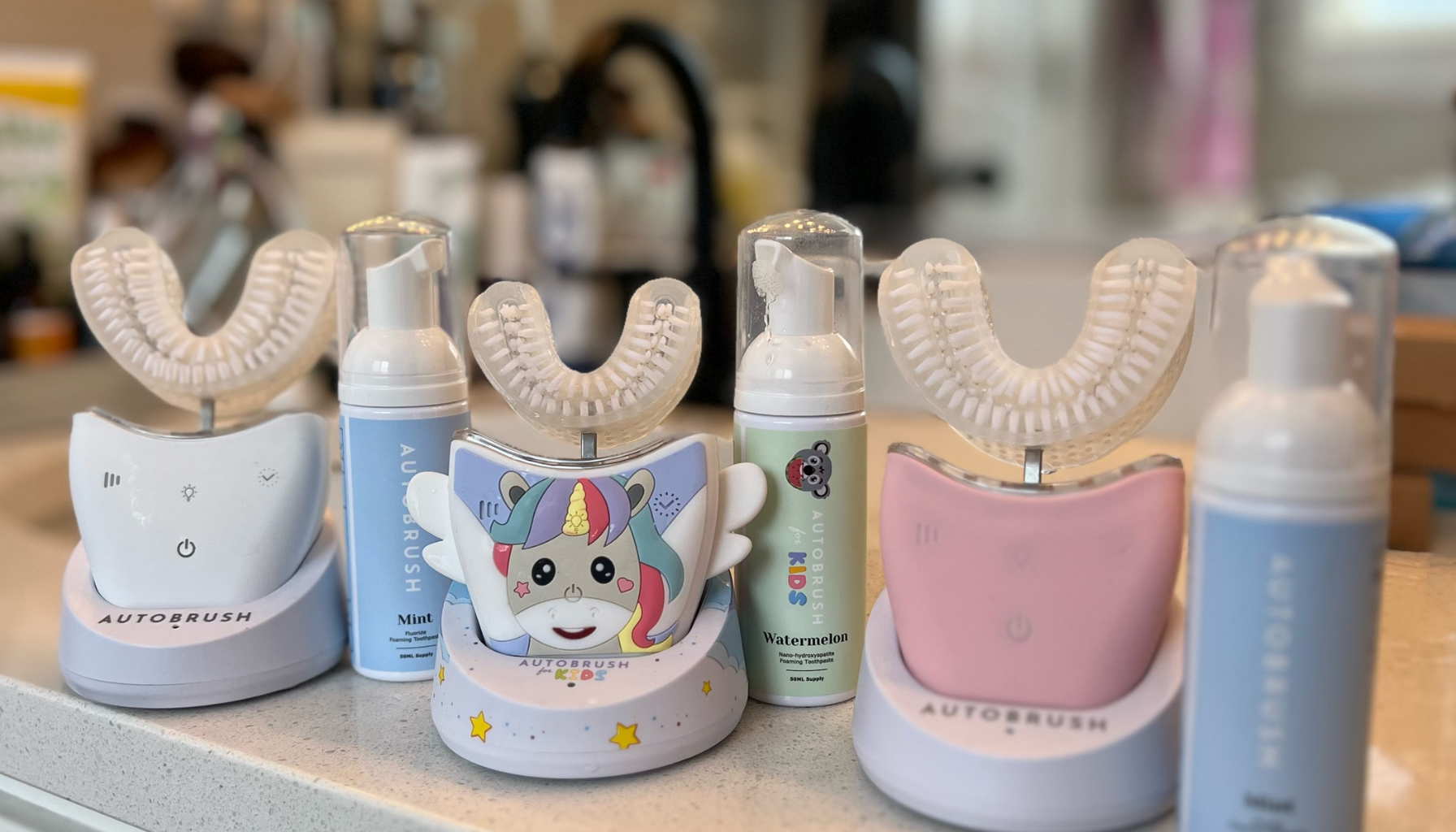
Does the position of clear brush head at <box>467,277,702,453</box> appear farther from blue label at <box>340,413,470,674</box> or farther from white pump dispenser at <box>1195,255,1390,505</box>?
white pump dispenser at <box>1195,255,1390,505</box>

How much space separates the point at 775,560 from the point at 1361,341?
0.24 m

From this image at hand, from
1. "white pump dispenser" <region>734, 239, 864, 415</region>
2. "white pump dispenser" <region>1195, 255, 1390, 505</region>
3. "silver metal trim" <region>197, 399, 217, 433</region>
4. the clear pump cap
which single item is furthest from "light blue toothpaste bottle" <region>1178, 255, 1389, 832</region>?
"silver metal trim" <region>197, 399, 217, 433</region>

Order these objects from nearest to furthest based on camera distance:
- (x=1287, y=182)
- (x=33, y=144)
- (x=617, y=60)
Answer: (x=33, y=144), (x=617, y=60), (x=1287, y=182)

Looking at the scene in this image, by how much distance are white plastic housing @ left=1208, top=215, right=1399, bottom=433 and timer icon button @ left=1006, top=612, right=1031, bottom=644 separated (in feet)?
0.36

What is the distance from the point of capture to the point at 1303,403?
359mm

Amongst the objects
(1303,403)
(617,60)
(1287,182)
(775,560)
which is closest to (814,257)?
(775,560)

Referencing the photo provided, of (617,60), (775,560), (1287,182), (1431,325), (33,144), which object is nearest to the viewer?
(775,560)

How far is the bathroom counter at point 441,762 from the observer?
0.43 m

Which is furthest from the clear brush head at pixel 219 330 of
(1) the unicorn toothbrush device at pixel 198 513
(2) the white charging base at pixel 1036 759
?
(2) the white charging base at pixel 1036 759

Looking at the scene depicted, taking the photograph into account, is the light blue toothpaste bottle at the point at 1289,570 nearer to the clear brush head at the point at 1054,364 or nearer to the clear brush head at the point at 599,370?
the clear brush head at the point at 1054,364

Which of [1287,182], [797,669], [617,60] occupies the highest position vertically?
[617,60]

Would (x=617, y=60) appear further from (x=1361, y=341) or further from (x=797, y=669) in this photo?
(x=1361, y=341)

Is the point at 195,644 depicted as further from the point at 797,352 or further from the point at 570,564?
the point at 797,352

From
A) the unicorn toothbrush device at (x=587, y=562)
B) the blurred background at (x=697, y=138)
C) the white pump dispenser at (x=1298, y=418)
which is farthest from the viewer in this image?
the blurred background at (x=697, y=138)
